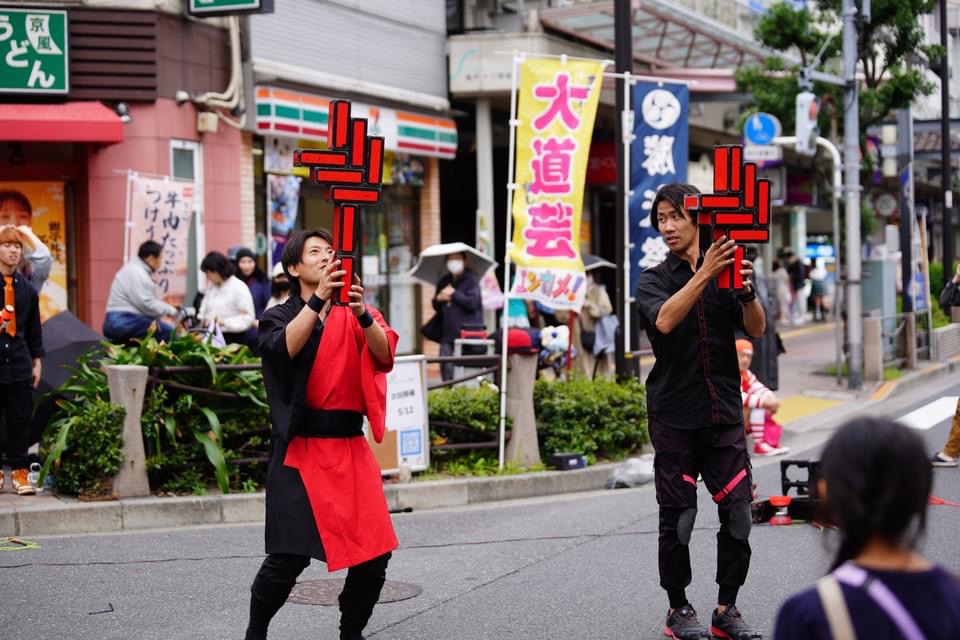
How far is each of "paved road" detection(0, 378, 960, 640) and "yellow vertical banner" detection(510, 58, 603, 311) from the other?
2282 mm

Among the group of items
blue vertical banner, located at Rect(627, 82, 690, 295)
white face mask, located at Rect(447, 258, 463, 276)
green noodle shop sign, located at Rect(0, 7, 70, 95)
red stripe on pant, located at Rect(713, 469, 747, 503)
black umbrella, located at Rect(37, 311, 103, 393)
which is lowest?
red stripe on pant, located at Rect(713, 469, 747, 503)

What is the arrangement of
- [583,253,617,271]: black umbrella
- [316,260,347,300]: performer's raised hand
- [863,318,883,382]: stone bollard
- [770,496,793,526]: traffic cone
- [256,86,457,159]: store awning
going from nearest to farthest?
[316,260,347,300]: performer's raised hand
[770,496,793,526]: traffic cone
[583,253,617,271]: black umbrella
[256,86,457,159]: store awning
[863,318,883,382]: stone bollard

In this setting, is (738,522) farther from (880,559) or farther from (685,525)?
(880,559)

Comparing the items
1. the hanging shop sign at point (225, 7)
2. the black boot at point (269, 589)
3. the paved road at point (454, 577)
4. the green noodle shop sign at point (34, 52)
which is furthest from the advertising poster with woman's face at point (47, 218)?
the black boot at point (269, 589)

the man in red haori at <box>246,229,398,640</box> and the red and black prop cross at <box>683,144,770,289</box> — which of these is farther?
the red and black prop cross at <box>683,144,770,289</box>

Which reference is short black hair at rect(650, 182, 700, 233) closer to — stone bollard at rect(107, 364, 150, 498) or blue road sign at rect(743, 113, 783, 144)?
stone bollard at rect(107, 364, 150, 498)

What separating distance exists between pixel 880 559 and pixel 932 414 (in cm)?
1332

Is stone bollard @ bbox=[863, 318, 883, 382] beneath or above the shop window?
beneath

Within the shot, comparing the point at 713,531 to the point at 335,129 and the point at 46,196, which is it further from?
the point at 46,196

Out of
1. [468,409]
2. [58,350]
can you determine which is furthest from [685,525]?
[58,350]

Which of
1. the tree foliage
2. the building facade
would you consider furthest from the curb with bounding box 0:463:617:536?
the tree foliage

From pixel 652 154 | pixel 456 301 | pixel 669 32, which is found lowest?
pixel 456 301

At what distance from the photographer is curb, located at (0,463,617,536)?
28.1ft

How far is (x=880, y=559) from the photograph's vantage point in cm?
262
